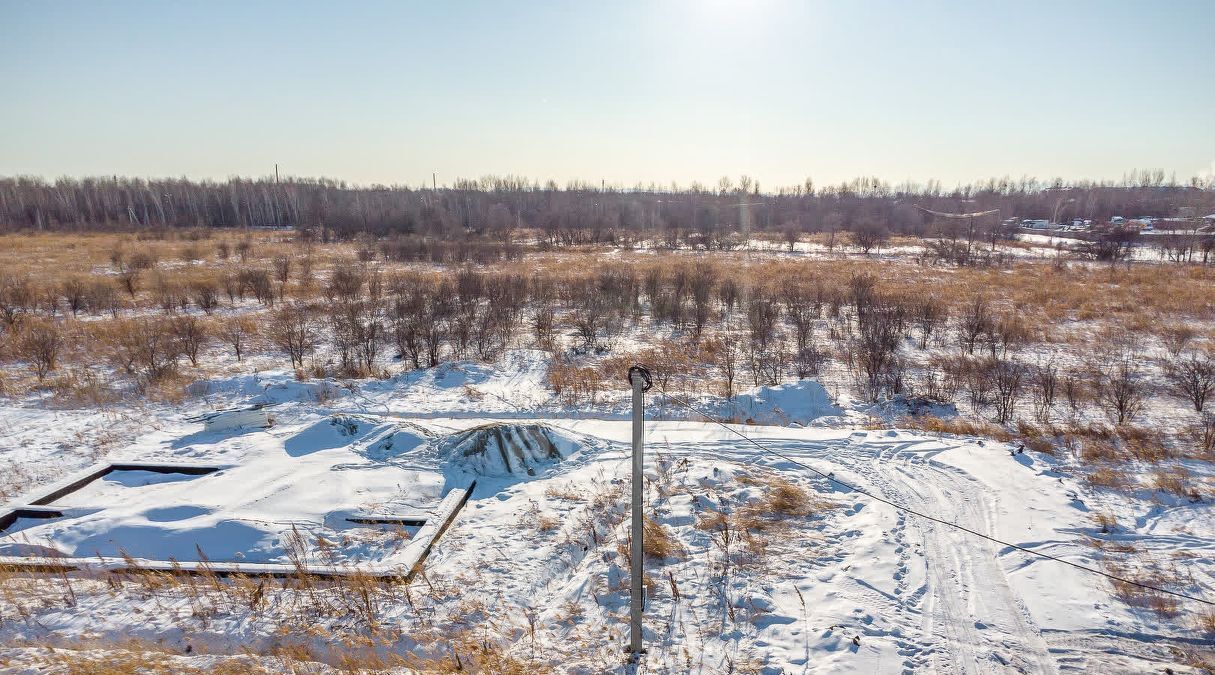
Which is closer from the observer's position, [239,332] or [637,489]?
[637,489]

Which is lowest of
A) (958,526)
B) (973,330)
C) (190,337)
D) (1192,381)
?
(958,526)

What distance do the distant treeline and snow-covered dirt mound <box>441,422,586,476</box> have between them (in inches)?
1377

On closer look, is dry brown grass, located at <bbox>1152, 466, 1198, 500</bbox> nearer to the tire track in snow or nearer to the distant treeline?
the tire track in snow

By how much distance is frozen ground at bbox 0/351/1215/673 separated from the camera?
417 cm

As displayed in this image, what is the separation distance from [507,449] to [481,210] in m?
64.6

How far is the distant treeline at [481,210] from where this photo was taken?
4816 cm

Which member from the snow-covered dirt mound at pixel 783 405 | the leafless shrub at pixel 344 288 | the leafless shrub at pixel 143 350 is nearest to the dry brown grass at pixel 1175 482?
the snow-covered dirt mound at pixel 783 405

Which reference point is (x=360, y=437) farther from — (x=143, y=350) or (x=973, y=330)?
(x=973, y=330)

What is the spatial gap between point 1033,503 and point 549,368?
832 centimetres

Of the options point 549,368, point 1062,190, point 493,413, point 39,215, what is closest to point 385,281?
point 549,368

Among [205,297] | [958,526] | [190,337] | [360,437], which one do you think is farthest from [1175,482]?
[205,297]

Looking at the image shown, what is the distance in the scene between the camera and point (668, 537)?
559 cm

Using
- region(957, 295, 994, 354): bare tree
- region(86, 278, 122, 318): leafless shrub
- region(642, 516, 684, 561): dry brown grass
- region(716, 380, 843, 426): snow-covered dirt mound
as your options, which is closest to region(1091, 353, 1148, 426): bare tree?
region(957, 295, 994, 354): bare tree

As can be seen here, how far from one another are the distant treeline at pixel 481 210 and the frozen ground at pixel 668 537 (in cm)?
3494
